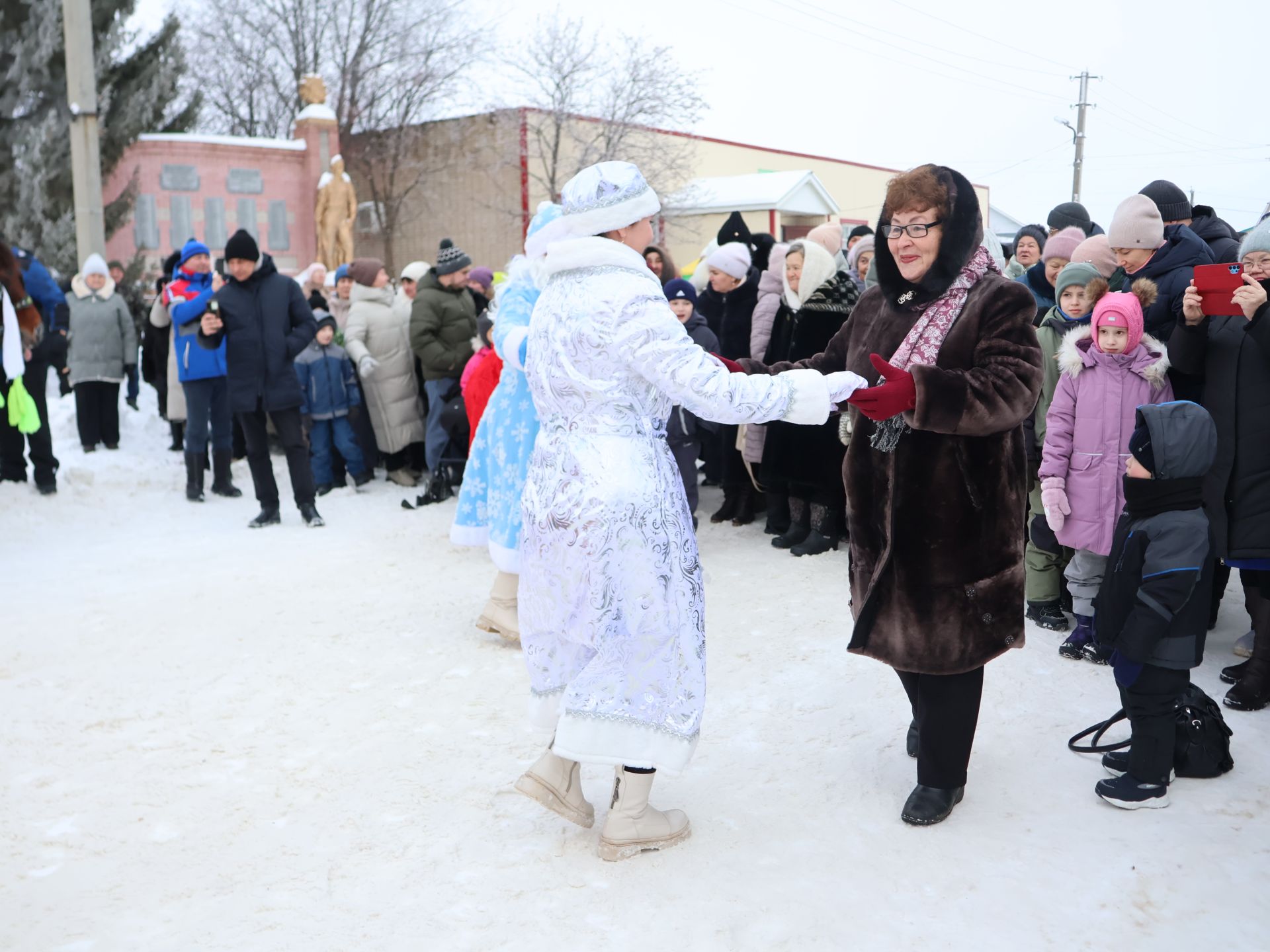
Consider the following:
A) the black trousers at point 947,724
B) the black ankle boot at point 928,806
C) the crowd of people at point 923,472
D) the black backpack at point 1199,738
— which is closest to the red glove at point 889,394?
the crowd of people at point 923,472

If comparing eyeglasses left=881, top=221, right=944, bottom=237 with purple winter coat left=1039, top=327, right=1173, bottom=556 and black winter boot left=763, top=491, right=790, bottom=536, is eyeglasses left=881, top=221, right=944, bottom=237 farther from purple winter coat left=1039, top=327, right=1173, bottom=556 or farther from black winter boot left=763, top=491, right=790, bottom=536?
black winter boot left=763, top=491, right=790, bottom=536

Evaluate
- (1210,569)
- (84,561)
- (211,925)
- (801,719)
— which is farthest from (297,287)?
(1210,569)

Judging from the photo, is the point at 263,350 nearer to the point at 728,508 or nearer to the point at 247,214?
the point at 728,508

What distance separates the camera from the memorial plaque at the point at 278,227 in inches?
781

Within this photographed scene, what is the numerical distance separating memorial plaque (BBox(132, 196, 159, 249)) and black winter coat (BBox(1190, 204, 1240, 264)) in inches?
673

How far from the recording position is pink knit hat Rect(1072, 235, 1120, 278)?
5.75 m

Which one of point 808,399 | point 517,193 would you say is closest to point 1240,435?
point 808,399

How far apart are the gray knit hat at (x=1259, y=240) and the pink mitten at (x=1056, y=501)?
46.5 inches

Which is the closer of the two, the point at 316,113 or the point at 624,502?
the point at 624,502

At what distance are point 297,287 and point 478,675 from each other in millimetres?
4297

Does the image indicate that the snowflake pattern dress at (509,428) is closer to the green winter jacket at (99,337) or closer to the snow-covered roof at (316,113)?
the green winter jacket at (99,337)

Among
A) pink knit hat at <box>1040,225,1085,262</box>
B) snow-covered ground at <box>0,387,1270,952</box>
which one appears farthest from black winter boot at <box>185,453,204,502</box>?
pink knit hat at <box>1040,225,1085,262</box>

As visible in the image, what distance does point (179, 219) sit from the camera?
18797mm

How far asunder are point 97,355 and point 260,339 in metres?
2.88
